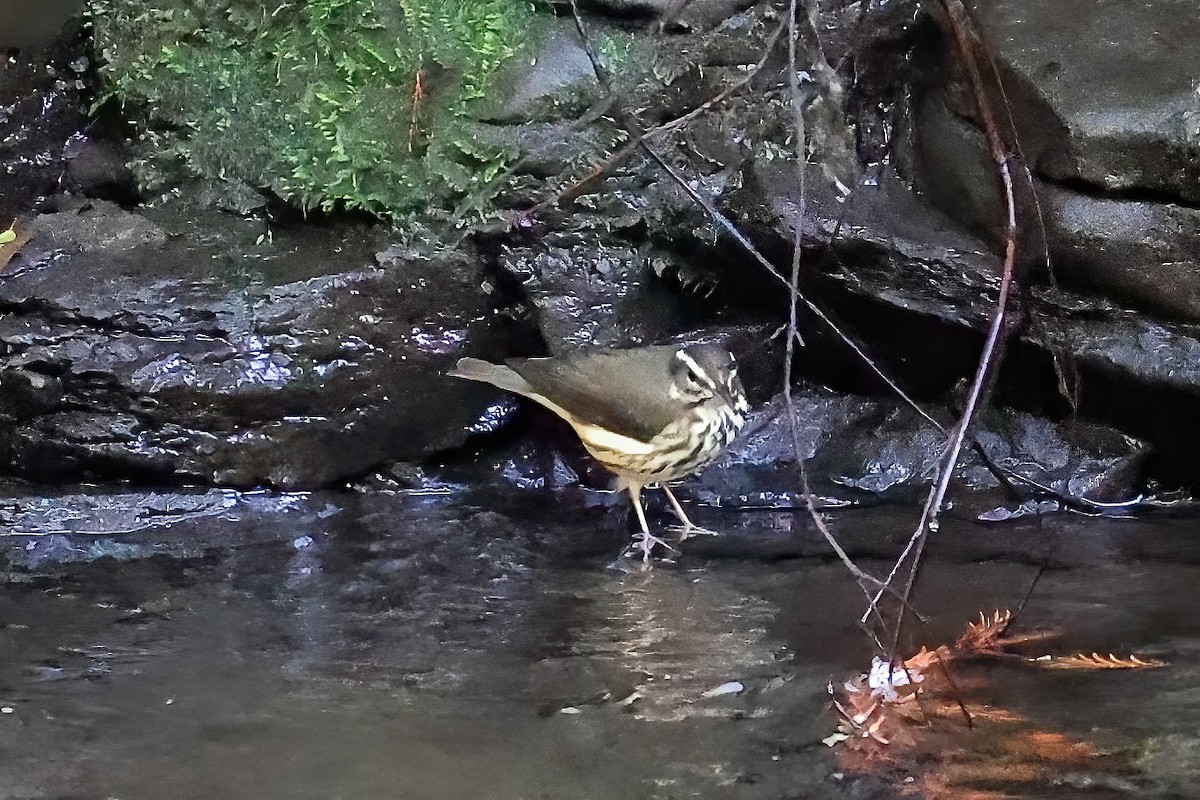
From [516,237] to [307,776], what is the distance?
299 centimetres

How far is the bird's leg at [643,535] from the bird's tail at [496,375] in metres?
0.63

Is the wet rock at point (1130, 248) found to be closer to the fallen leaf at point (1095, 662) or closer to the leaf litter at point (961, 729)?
the leaf litter at point (961, 729)

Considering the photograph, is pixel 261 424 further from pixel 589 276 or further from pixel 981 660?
pixel 981 660

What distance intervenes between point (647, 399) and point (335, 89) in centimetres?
215

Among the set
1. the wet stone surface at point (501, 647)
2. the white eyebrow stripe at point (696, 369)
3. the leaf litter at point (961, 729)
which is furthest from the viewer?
the white eyebrow stripe at point (696, 369)

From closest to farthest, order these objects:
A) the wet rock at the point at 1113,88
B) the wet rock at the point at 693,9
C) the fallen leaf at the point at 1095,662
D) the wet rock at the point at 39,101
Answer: the fallen leaf at the point at 1095,662
the wet rock at the point at 1113,88
the wet rock at the point at 693,9
the wet rock at the point at 39,101

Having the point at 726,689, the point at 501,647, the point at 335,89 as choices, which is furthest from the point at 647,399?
the point at 335,89

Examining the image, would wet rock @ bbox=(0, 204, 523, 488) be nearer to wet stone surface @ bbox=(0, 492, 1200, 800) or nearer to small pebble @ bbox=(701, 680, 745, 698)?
wet stone surface @ bbox=(0, 492, 1200, 800)

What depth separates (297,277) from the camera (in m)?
4.83

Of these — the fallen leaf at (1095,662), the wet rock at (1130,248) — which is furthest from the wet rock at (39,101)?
the fallen leaf at (1095,662)

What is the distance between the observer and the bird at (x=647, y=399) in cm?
438

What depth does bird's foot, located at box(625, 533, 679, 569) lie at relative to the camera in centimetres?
436

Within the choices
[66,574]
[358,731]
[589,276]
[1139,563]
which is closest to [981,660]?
[1139,563]

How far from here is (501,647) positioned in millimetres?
3379
